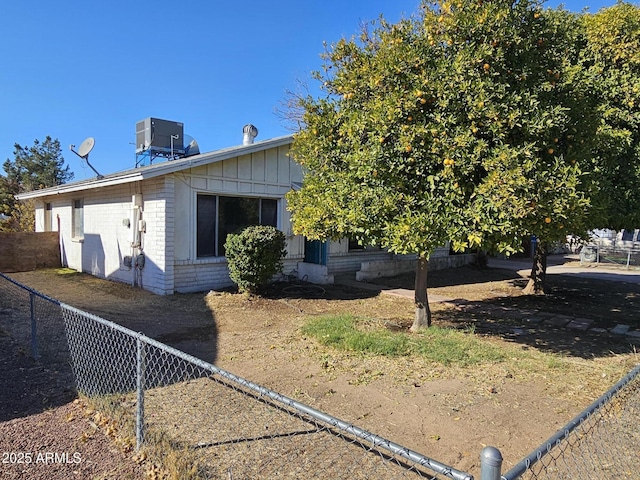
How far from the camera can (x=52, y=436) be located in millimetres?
3189

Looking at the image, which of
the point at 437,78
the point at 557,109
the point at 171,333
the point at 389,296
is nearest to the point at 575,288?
the point at 389,296

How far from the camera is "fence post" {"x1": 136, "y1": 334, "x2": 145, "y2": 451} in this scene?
285 cm

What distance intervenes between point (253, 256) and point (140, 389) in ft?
19.0

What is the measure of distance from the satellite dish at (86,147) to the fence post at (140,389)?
1077cm

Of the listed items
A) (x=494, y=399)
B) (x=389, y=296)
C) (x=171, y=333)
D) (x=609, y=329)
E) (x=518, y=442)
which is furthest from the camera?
(x=389, y=296)

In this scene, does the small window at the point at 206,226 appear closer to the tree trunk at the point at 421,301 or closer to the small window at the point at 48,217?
the tree trunk at the point at 421,301

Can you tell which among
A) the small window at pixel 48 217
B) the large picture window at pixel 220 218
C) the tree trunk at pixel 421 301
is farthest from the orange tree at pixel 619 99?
the small window at pixel 48 217

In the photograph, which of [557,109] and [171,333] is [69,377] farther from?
[557,109]

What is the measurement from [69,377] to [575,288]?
40.0 feet

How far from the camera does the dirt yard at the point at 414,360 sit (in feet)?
11.5

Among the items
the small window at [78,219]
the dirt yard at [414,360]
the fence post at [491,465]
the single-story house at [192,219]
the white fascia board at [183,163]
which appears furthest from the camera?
the small window at [78,219]

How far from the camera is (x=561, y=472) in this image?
2.86 m

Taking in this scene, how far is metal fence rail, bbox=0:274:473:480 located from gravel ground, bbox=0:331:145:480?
0.15m

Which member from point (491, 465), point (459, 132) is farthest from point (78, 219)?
point (491, 465)
